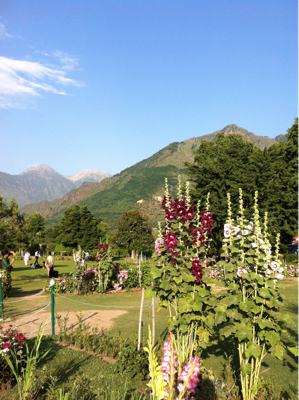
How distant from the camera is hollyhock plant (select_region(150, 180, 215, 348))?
4.85 m

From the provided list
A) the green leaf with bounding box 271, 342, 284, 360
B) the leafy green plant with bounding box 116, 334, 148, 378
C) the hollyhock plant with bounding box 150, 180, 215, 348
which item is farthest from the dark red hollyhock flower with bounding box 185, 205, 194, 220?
the leafy green plant with bounding box 116, 334, 148, 378

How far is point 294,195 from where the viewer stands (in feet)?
85.1

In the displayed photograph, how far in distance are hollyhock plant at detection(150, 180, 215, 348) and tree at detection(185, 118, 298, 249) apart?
20430 mm

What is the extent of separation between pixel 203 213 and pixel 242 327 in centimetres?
218

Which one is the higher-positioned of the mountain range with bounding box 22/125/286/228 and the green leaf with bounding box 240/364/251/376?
the mountain range with bounding box 22/125/286/228

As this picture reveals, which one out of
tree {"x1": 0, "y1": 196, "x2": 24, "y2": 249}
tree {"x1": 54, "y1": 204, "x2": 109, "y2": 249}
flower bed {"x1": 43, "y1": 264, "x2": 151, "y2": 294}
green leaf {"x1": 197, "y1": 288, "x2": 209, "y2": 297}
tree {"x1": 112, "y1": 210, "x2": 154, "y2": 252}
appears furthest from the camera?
tree {"x1": 112, "y1": 210, "x2": 154, "y2": 252}

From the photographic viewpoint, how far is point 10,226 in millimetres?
16062

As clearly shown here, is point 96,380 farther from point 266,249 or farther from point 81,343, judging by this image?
point 266,249

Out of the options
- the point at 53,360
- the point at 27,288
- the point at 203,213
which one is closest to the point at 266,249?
the point at 203,213

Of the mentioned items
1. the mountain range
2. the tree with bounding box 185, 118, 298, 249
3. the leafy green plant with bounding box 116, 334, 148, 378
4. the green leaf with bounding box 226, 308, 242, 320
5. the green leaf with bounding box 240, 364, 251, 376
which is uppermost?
the mountain range

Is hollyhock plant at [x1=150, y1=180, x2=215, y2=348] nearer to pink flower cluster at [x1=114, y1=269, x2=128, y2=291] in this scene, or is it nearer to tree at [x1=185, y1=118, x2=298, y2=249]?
pink flower cluster at [x1=114, y1=269, x2=128, y2=291]

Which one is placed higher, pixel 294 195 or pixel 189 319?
pixel 294 195

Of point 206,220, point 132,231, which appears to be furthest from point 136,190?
point 206,220

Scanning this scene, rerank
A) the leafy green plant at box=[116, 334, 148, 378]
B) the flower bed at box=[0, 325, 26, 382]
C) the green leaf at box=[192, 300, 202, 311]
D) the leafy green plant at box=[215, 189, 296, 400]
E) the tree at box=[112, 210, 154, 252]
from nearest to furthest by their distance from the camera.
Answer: the leafy green plant at box=[215, 189, 296, 400]
the green leaf at box=[192, 300, 202, 311]
the flower bed at box=[0, 325, 26, 382]
the leafy green plant at box=[116, 334, 148, 378]
the tree at box=[112, 210, 154, 252]
